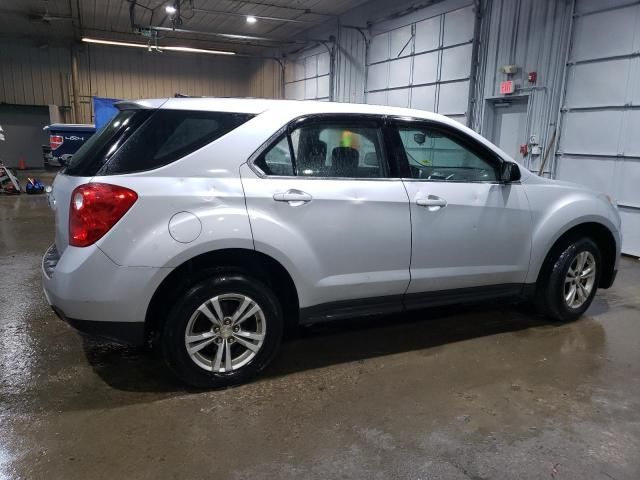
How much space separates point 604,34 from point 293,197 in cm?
645

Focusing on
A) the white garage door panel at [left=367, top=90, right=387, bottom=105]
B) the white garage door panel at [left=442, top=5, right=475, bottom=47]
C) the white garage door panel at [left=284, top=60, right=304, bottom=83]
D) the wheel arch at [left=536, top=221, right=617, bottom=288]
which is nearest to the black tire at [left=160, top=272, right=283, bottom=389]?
the wheel arch at [left=536, top=221, right=617, bottom=288]

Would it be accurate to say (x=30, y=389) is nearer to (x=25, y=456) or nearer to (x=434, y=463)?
(x=25, y=456)

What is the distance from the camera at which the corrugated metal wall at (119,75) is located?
1844 cm

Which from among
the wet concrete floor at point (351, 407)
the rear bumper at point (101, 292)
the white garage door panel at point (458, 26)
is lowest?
the wet concrete floor at point (351, 407)

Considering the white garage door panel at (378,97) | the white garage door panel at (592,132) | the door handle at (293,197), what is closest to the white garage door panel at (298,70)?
the white garage door panel at (378,97)

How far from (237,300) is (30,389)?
126cm

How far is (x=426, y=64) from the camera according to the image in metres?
10.4

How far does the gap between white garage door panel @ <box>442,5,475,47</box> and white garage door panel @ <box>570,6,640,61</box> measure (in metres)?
2.29

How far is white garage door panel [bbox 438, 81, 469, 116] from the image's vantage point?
948cm

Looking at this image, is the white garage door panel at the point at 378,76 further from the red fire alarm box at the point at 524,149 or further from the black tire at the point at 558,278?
the black tire at the point at 558,278

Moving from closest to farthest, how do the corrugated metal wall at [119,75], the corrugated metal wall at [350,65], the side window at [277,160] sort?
the side window at [277,160] → the corrugated metal wall at [350,65] → the corrugated metal wall at [119,75]

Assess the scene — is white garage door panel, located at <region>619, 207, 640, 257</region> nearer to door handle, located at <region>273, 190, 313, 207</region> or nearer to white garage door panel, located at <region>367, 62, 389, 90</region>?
door handle, located at <region>273, 190, 313, 207</region>

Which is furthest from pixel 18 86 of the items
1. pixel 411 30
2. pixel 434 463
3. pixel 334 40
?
pixel 434 463

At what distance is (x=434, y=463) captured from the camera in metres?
2.16
